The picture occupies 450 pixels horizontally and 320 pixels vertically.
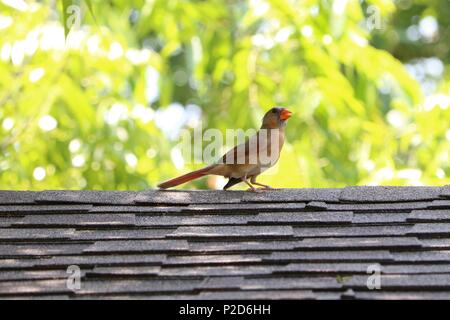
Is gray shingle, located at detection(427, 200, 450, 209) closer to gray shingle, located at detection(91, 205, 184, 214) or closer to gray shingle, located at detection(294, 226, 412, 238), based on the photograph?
gray shingle, located at detection(294, 226, 412, 238)

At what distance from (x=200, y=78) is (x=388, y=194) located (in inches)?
168

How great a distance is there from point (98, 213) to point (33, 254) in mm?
489

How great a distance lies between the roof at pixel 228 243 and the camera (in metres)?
3.96

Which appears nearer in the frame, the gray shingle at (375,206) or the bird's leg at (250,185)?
the gray shingle at (375,206)

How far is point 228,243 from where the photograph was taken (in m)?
4.40

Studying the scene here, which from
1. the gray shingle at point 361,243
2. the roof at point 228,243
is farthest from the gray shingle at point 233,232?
the gray shingle at point 361,243

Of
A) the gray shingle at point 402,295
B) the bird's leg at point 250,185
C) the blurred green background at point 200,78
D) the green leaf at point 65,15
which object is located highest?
the blurred green background at point 200,78

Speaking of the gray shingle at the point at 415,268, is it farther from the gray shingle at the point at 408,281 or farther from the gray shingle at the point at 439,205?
the gray shingle at the point at 439,205

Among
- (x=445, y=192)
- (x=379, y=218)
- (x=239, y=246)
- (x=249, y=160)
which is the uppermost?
(x=249, y=160)

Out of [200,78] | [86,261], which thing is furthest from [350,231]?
[200,78]

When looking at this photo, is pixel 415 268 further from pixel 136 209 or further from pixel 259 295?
pixel 136 209

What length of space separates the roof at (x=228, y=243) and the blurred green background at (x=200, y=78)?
2.87 metres

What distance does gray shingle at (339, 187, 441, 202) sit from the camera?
4.80 meters
